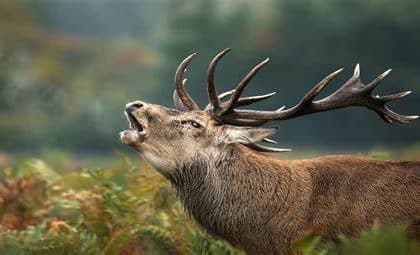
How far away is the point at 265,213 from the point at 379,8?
43150 millimetres

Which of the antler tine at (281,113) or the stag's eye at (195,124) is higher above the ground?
the antler tine at (281,113)

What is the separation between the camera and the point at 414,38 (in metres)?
48.1

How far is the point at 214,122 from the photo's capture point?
859cm

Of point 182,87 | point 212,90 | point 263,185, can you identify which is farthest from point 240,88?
point 263,185

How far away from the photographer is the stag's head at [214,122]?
8375 millimetres

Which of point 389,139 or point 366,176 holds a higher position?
point 366,176

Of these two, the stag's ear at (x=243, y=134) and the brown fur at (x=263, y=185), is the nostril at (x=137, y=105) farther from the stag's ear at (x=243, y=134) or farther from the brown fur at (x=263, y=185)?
the stag's ear at (x=243, y=134)

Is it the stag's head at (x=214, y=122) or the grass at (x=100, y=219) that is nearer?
the stag's head at (x=214, y=122)

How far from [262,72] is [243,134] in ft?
133

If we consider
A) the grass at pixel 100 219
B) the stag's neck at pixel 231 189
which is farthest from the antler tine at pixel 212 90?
the grass at pixel 100 219

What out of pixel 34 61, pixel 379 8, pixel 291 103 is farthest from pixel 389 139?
pixel 34 61

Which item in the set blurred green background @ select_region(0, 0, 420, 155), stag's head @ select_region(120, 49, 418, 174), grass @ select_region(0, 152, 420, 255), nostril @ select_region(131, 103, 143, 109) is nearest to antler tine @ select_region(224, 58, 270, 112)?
stag's head @ select_region(120, 49, 418, 174)

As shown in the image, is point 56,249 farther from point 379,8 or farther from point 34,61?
point 34,61

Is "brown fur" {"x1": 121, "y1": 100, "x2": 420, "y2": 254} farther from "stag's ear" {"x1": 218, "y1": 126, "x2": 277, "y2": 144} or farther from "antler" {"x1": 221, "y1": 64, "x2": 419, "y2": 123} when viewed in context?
"antler" {"x1": 221, "y1": 64, "x2": 419, "y2": 123}
